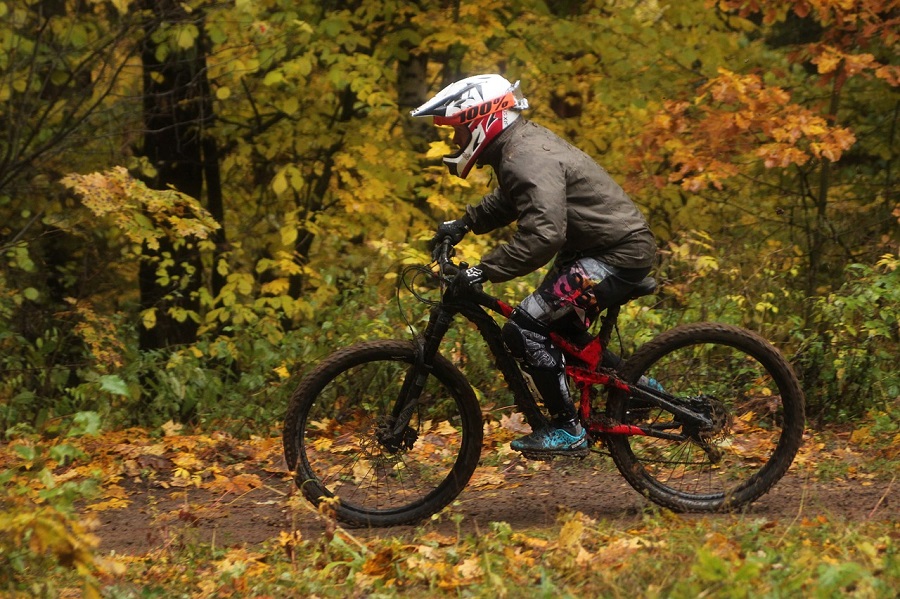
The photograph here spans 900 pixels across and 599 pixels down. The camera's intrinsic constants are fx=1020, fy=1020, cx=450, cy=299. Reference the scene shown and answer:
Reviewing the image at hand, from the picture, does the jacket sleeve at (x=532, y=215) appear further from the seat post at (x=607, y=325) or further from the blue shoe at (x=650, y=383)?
the blue shoe at (x=650, y=383)

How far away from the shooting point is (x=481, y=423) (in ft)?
17.5

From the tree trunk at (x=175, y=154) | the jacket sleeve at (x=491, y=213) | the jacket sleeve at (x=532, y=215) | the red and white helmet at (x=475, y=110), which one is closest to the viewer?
the jacket sleeve at (x=532, y=215)

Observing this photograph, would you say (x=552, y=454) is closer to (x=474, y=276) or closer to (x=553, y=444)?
(x=553, y=444)

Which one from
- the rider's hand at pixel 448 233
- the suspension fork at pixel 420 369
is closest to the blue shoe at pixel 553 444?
the suspension fork at pixel 420 369

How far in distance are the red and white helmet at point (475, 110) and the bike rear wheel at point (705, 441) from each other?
1.34m

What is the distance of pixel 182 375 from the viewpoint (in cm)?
841

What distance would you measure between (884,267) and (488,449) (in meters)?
3.59

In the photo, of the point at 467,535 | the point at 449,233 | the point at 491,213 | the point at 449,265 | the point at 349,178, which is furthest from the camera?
the point at 349,178

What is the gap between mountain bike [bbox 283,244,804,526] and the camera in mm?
5191

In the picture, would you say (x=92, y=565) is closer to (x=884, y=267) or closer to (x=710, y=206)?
(x=884, y=267)

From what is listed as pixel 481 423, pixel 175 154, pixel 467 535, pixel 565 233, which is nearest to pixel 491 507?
pixel 481 423

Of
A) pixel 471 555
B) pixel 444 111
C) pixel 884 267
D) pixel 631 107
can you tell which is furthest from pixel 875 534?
pixel 631 107

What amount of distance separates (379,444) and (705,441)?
5.57 feet

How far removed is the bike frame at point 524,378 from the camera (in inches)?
204
